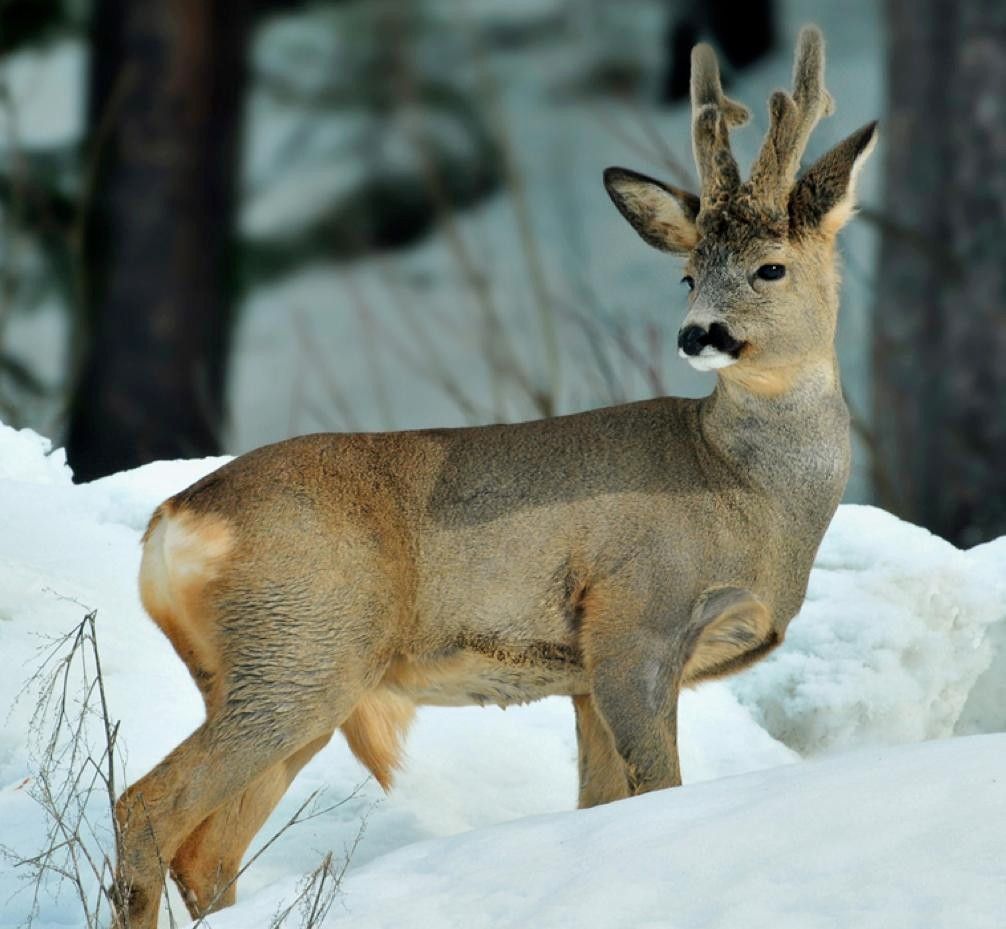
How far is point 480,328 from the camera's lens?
1519 cm

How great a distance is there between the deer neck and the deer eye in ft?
0.99

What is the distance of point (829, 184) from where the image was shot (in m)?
5.98

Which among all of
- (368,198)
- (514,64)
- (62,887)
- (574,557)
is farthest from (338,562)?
(514,64)

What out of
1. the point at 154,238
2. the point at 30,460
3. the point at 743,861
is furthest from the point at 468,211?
the point at 743,861

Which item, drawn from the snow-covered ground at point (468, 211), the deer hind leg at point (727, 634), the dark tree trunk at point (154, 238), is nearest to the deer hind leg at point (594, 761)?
the deer hind leg at point (727, 634)

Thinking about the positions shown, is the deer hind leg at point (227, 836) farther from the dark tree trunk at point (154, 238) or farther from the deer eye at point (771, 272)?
the dark tree trunk at point (154, 238)

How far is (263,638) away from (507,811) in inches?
51.6

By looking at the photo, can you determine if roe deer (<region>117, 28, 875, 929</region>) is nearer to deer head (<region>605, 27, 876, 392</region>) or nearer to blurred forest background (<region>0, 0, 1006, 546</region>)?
deer head (<region>605, 27, 876, 392</region>)

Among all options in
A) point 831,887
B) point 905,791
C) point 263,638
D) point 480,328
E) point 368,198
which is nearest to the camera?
point 831,887

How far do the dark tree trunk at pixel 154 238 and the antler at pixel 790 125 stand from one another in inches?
261

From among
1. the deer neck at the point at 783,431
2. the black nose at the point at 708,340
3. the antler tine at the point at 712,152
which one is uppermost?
the antler tine at the point at 712,152

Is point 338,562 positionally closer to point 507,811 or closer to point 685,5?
point 507,811

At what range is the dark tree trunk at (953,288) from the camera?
1059 cm

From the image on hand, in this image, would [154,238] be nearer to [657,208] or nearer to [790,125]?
[657,208]
